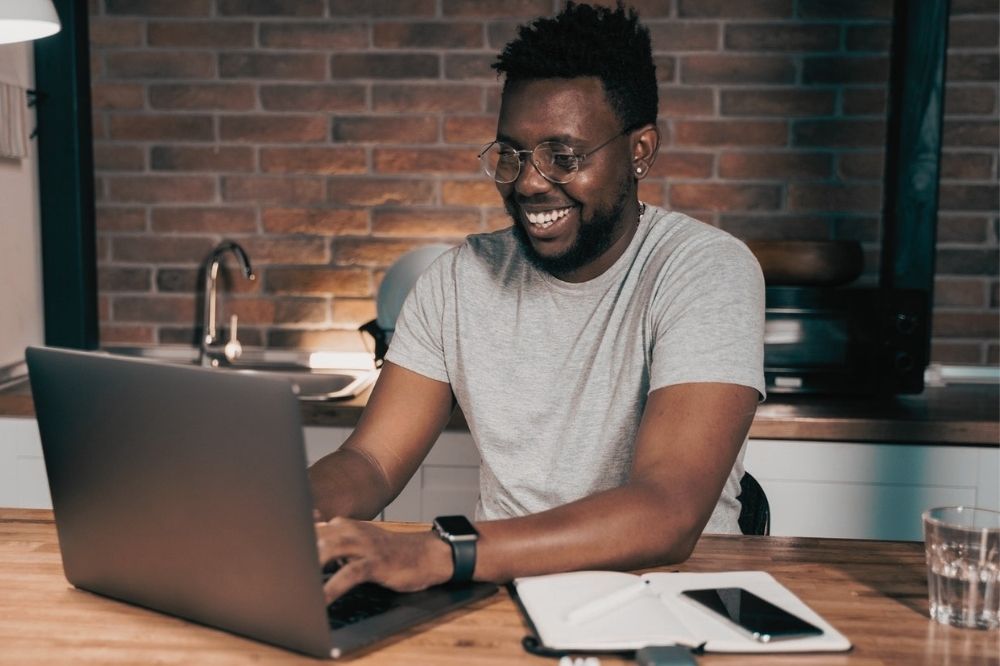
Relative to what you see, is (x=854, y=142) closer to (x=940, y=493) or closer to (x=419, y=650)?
(x=940, y=493)

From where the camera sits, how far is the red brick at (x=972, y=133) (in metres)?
2.66

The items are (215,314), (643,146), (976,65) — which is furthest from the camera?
(215,314)

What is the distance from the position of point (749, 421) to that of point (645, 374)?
22cm

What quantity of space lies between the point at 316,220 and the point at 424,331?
122 centimetres

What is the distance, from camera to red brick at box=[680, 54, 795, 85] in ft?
8.84

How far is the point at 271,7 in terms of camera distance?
9.07 feet

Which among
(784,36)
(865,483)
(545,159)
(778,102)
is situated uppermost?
A: (784,36)

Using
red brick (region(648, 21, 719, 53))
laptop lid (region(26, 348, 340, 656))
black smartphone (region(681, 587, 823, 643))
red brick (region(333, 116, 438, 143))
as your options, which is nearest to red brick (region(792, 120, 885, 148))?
red brick (region(648, 21, 719, 53))

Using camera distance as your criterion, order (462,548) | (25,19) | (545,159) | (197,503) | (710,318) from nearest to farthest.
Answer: (197,503), (462,548), (710,318), (545,159), (25,19)

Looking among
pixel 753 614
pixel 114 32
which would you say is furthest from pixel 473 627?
pixel 114 32

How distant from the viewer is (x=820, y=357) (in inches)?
93.2

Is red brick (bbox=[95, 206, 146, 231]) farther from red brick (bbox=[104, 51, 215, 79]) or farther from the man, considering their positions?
the man

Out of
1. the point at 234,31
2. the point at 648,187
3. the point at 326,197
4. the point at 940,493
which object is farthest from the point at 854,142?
the point at 234,31

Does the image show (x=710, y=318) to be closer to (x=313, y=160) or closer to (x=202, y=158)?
(x=313, y=160)
